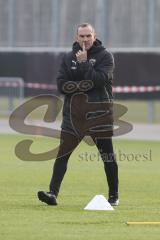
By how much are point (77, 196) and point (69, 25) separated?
Result: 53.9ft

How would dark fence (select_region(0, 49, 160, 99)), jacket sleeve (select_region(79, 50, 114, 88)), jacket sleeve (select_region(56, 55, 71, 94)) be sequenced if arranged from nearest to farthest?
jacket sleeve (select_region(79, 50, 114, 88))
jacket sleeve (select_region(56, 55, 71, 94))
dark fence (select_region(0, 49, 160, 99))

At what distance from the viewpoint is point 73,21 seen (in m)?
28.1

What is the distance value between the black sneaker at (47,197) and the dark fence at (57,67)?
49.4 ft

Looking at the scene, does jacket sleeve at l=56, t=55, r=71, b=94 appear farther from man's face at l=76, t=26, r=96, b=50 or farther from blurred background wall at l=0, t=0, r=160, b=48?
blurred background wall at l=0, t=0, r=160, b=48

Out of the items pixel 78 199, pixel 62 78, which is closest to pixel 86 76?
pixel 62 78

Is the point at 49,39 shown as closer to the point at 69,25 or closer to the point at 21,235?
the point at 69,25

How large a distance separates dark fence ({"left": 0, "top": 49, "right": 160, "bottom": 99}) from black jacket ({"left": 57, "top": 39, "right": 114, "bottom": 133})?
14875mm

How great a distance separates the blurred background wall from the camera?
2628 cm

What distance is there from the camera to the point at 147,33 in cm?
2623

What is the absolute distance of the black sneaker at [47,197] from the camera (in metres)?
10.8

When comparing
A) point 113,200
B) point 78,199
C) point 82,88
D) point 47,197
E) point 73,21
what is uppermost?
point 82,88

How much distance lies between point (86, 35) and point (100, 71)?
0.42 meters

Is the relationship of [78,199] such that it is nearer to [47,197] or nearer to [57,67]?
[47,197]

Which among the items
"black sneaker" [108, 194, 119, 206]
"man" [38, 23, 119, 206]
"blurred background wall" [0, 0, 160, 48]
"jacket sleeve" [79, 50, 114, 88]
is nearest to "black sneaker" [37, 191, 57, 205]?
"man" [38, 23, 119, 206]
